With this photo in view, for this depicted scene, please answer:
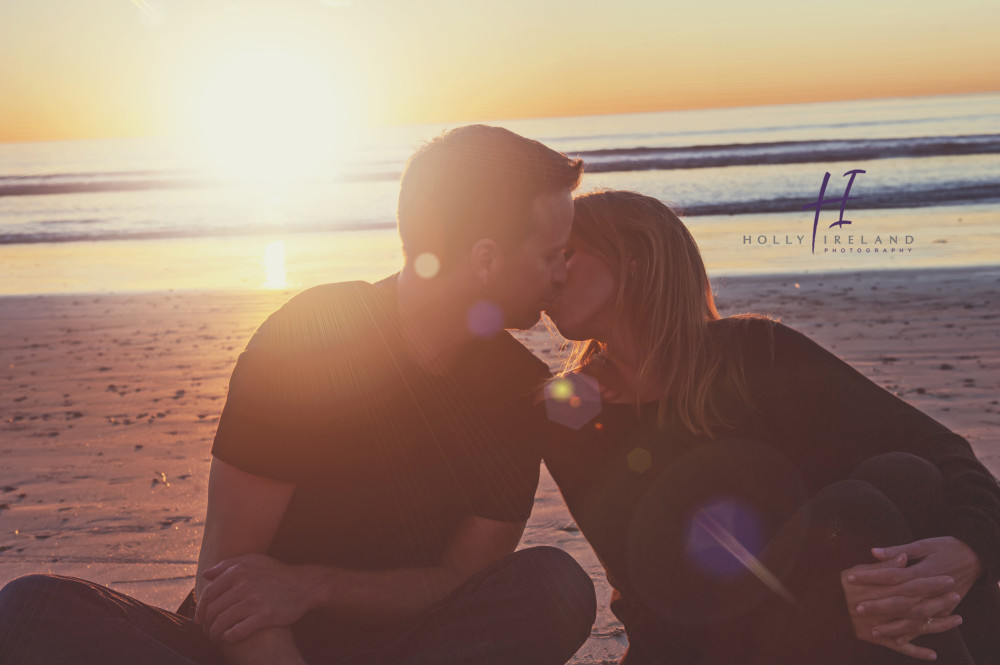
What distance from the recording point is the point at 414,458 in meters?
2.76

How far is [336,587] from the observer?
2.52 m

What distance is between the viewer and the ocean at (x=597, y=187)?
15180 mm

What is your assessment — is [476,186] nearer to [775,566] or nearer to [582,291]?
[582,291]

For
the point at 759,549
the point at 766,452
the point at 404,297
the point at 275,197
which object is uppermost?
the point at 404,297

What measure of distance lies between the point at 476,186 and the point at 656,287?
739 mm

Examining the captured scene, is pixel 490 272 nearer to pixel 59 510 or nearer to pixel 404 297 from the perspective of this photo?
pixel 404 297

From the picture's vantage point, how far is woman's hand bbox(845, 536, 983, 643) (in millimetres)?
2322

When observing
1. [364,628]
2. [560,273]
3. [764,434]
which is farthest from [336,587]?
[764,434]

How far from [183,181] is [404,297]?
122 feet

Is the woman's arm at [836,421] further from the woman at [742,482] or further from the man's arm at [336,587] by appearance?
the man's arm at [336,587]

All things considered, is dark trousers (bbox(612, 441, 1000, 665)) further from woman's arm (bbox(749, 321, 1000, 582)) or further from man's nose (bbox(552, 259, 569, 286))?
man's nose (bbox(552, 259, 569, 286))

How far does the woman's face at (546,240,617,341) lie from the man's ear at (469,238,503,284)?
330 mm

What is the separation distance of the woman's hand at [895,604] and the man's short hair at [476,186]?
Answer: 1.44 metres

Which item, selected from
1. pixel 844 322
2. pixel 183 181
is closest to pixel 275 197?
pixel 183 181
